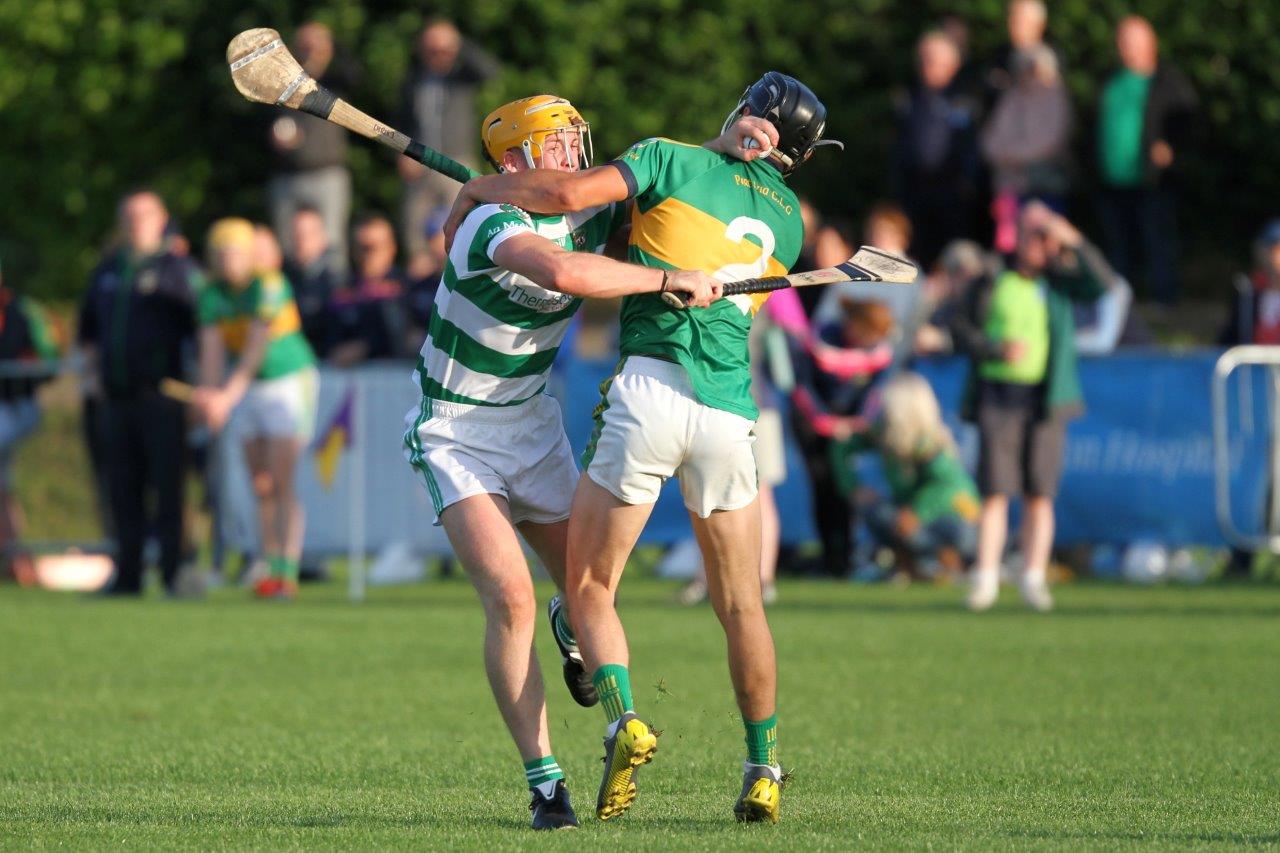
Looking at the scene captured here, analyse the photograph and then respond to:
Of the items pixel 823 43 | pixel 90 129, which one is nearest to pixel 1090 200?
pixel 823 43

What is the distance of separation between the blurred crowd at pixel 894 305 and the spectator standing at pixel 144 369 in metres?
0.02

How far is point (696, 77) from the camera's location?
24.7m

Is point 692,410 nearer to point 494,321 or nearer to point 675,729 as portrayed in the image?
point 494,321

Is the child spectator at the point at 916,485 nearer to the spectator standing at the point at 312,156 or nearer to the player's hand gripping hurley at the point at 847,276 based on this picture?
the spectator standing at the point at 312,156

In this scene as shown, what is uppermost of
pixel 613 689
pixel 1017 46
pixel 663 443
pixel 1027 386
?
pixel 1017 46

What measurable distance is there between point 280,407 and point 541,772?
27.4 feet

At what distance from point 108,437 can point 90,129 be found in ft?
37.7

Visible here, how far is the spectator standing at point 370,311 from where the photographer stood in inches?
627

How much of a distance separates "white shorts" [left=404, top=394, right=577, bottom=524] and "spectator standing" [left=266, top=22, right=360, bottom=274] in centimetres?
1152

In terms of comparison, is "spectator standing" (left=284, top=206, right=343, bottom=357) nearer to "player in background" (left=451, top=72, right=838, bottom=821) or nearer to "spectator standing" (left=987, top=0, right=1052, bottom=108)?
"spectator standing" (left=987, top=0, right=1052, bottom=108)

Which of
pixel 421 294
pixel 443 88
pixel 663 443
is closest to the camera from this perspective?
pixel 663 443

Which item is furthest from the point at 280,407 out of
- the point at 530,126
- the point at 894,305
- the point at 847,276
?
the point at 847,276

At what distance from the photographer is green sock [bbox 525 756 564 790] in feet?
20.5

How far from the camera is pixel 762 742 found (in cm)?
643
